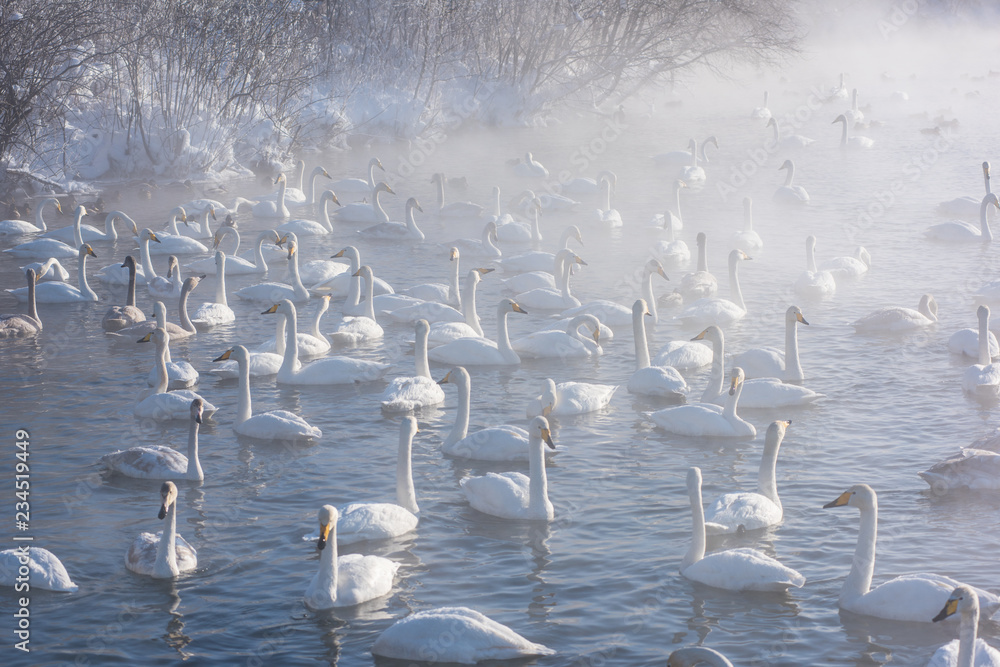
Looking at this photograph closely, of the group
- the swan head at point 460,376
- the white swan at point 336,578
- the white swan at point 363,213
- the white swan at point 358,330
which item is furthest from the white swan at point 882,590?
the white swan at point 363,213

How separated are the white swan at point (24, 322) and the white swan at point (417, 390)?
5.53 meters

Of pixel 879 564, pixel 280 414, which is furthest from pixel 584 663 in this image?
pixel 280 414

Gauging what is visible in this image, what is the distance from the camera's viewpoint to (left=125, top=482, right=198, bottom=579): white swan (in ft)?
25.0

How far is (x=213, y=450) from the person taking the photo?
10367 millimetres

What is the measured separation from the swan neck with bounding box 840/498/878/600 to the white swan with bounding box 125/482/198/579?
4.69 metres

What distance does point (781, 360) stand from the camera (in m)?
12.5

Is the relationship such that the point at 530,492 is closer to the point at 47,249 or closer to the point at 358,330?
the point at 358,330

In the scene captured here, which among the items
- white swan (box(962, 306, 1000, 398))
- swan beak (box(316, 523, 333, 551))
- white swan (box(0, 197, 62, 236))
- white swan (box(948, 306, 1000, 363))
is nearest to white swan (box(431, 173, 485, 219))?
white swan (box(0, 197, 62, 236))

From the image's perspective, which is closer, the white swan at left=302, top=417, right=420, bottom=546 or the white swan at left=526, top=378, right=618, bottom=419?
the white swan at left=302, top=417, right=420, bottom=546

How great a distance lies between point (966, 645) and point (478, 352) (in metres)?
7.79

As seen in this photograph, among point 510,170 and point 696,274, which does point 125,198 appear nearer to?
point 510,170

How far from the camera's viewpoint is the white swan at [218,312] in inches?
582

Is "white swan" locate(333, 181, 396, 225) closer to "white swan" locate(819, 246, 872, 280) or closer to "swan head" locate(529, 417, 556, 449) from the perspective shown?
"white swan" locate(819, 246, 872, 280)

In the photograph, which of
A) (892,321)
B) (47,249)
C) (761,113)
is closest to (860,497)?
(892,321)
